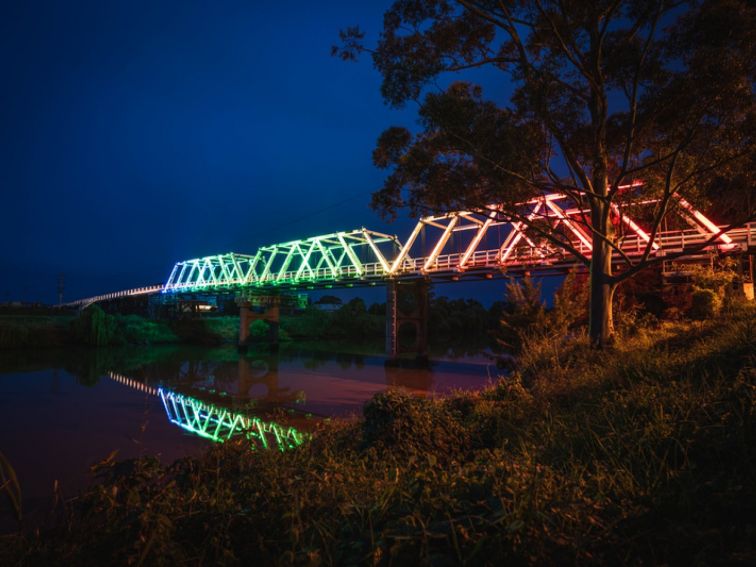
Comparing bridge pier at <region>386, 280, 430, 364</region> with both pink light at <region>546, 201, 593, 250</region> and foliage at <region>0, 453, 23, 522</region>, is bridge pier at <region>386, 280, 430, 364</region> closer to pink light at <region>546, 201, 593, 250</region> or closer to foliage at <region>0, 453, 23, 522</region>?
pink light at <region>546, 201, 593, 250</region>

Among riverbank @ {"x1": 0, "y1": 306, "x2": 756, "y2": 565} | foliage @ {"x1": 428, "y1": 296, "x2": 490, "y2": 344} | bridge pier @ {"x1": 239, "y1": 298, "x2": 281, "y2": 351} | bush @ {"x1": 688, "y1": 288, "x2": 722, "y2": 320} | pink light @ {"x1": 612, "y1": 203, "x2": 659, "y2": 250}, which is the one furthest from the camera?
foliage @ {"x1": 428, "y1": 296, "x2": 490, "y2": 344}

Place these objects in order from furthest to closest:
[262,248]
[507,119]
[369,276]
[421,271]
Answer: [262,248] < [369,276] < [421,271] < [507,119]

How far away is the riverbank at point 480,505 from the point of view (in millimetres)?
2269

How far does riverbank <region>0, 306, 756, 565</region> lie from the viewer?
2.27m

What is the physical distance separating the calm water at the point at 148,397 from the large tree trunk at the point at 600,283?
4.15m

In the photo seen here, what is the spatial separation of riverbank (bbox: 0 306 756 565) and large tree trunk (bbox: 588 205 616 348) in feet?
17.0

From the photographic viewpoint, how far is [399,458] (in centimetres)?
485

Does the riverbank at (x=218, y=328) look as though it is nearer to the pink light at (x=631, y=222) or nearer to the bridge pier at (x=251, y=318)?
the pink light at (x=631, y=222)

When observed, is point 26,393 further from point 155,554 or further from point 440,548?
point 440,548

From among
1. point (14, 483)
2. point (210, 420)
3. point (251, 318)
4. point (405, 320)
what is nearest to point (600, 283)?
point (14, 483)

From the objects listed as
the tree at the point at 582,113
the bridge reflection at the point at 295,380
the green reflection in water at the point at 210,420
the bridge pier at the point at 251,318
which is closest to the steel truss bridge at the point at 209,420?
the green reflection in water at the point at 210,420

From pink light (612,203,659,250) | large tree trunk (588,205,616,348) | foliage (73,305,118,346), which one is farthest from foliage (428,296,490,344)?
large tree trunk (588,205,616,348)

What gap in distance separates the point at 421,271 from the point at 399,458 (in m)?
31.1

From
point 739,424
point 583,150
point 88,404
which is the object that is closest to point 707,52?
point 583,150
